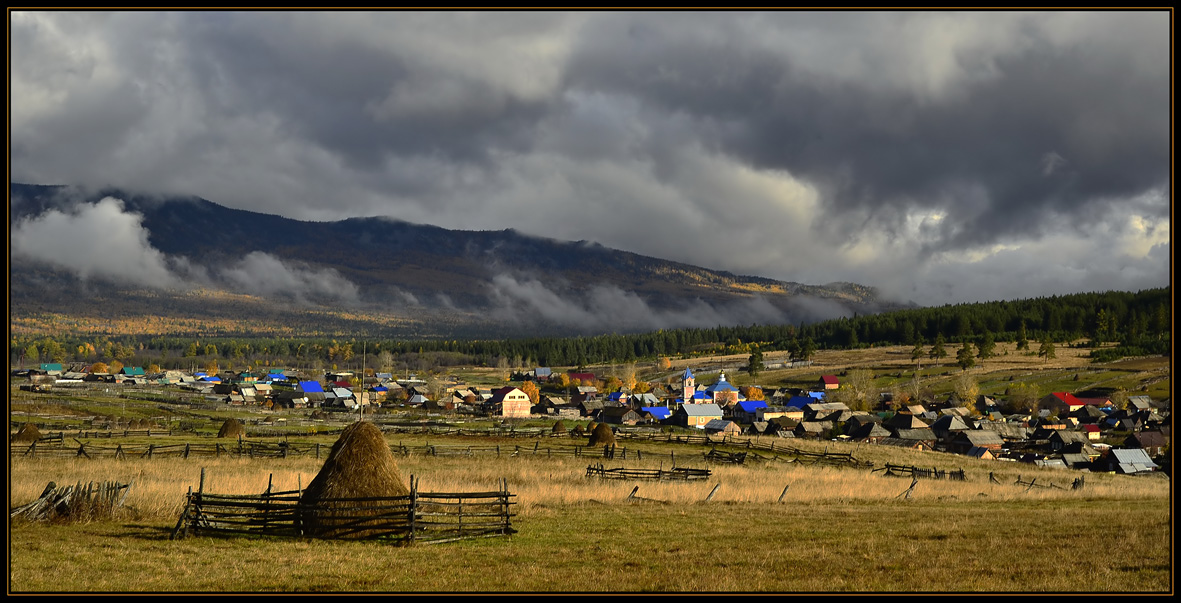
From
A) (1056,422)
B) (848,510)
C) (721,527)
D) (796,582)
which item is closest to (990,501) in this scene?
(848,510)

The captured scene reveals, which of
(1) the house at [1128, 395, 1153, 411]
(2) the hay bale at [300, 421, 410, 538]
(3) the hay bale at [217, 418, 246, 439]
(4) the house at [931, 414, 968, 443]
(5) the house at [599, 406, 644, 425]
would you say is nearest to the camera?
(2) the hay bale at [300, 421, 410, 538]

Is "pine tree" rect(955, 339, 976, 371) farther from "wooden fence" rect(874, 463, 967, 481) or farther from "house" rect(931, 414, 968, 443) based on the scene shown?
"wooden fence" rect(874, 463, 967, 481)

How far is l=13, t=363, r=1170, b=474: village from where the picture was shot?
97.0 metres

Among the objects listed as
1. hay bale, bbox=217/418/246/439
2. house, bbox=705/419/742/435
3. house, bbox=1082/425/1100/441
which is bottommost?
house, bbox=1082/425/1100/441

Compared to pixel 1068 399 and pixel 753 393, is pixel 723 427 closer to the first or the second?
pixel 753 393

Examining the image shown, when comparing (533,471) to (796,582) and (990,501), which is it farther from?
(796,582)

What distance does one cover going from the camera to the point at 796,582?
16844mm

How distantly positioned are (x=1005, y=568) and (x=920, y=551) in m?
2.54

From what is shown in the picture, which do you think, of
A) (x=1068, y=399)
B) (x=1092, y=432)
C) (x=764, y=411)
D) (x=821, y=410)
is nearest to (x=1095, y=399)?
(x=1068, y=399)

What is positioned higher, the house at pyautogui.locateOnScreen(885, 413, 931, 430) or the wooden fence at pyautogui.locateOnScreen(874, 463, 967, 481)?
the wooden fence at pyautogui.locateOnScreen(874, 463, 967, 481)

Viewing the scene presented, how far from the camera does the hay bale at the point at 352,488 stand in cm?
2359

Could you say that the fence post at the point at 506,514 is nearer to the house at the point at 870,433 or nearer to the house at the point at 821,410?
the house at the point at 870,433

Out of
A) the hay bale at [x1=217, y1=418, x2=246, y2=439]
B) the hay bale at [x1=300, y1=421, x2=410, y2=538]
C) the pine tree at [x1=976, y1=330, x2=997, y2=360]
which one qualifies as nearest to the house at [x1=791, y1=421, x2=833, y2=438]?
the hay bale at [x1=217, y1=418, x2=246, y2=439]

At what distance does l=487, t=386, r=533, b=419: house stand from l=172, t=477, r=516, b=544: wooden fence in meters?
105
